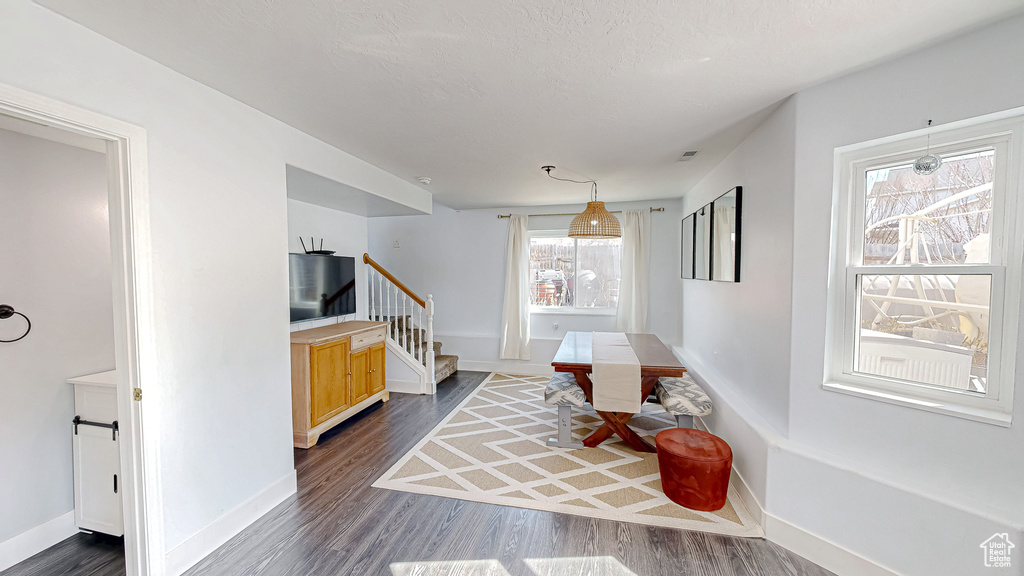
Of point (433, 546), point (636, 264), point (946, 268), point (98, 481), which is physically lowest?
point (433, 546)

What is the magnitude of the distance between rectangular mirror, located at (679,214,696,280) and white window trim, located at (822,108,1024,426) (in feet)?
7.22

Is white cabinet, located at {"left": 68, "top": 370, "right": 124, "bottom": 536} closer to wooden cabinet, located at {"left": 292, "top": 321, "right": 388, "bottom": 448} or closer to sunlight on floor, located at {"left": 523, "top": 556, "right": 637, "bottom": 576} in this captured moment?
wooden cabinet, located at {"left": 292, "top": 321, "right": 388, "bottom": 448}

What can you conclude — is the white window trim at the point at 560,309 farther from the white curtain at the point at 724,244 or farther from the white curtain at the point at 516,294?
the white curtain at the point at 724,244

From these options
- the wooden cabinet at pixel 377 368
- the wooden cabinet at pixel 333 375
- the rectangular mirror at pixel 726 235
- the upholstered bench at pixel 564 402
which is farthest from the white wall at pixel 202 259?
the rectangular mirror at pixel 726 235

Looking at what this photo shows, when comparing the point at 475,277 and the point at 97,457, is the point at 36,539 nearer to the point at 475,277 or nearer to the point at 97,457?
the point at 97,457

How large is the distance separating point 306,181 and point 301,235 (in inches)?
42.9

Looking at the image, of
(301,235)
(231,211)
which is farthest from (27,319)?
(301,235)

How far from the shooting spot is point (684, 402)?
288 cm

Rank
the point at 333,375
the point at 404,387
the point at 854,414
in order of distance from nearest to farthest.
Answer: the point at 854,414
the point at 333,375
the point at 404,387

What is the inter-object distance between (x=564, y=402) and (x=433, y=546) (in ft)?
4.70

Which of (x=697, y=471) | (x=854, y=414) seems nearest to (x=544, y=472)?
(x=697, y=471)

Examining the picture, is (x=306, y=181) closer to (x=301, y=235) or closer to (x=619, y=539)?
(x=301, y=235)

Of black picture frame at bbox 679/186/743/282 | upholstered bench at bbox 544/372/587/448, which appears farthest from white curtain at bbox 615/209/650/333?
upholstered bench at bbox 544/372/587/448

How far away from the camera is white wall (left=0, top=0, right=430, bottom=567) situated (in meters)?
1.47
